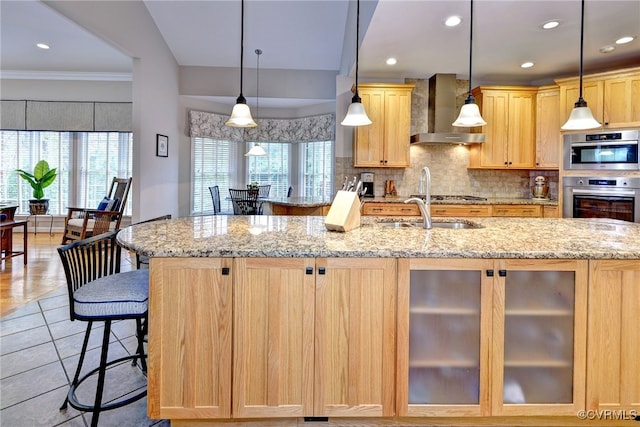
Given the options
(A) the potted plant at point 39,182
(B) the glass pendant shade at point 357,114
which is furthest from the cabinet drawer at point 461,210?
(A) the potted plant at point 39,182

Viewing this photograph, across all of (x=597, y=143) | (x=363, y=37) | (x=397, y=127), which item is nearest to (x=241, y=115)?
(x=363, y=37)

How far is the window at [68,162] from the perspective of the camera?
6.50m

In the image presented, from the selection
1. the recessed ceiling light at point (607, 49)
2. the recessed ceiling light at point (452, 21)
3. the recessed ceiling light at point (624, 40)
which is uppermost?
the recessed ceiling light at point (607, 49)

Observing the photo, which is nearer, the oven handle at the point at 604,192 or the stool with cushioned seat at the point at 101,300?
the stool with cushioned seat at the point at 101,300

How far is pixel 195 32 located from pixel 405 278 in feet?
17.2

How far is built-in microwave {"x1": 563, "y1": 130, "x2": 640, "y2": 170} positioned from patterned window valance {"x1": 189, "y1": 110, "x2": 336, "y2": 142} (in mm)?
3510

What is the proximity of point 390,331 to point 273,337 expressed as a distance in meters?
0.50

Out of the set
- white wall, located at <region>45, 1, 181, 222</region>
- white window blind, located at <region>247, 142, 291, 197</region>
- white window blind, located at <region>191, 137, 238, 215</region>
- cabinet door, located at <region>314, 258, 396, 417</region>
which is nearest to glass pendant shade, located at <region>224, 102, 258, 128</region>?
cabinet door, located at <region>314, 258, 396, 417</region>

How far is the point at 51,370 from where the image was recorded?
2.12m

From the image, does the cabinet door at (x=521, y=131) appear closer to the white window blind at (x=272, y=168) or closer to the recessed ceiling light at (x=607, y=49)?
the recessed ceiling light at (x=607, y=49)

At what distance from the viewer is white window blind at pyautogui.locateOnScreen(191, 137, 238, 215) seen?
6516 mm

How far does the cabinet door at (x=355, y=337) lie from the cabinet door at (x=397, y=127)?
10.7ft

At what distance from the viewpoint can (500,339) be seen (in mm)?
1517

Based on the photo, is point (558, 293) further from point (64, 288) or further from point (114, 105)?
point (114, 105)
